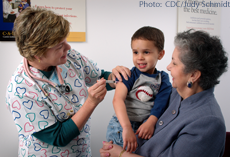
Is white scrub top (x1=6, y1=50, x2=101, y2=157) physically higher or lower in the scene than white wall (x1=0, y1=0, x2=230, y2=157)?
lower

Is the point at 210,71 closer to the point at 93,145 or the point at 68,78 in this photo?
the point at 68,78

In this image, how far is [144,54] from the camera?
4.19 feet

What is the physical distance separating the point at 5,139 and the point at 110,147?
1286 mm

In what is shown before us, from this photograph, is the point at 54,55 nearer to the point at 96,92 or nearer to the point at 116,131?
the point at 96,92

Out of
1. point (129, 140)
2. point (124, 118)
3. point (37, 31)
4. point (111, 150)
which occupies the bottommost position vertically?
point (111, 150)

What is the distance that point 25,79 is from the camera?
1.12m

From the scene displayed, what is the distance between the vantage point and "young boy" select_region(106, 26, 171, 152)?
124cm

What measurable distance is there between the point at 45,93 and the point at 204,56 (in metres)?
1.02

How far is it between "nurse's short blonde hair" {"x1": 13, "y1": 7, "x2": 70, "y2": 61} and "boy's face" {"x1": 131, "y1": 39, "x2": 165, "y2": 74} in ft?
1.77

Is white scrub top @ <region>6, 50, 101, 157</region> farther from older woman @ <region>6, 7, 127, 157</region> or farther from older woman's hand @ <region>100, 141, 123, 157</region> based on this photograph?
older woman's hand @ <region>100, 141, 123, 157</region>

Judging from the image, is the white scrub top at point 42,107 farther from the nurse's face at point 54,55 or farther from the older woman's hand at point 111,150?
the older woman's hand at point 111,150

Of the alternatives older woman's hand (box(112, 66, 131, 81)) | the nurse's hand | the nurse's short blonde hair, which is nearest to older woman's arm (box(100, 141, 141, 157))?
the nurse's hand

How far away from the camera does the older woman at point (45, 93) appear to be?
41.4 inches

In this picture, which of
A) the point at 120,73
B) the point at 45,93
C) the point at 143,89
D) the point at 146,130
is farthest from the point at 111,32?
the point at 146,130
